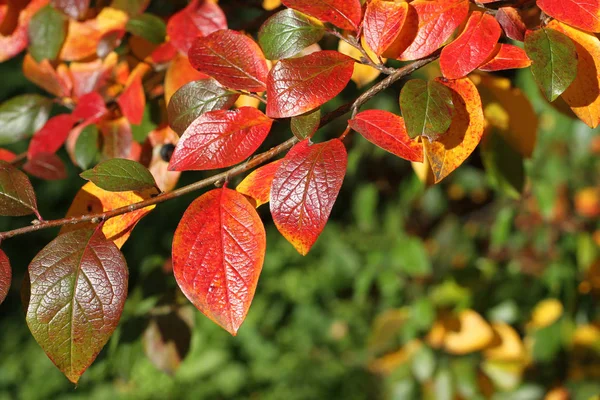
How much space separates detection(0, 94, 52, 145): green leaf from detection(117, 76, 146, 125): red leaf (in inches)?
6.2

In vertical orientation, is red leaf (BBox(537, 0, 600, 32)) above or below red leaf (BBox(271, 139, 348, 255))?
above

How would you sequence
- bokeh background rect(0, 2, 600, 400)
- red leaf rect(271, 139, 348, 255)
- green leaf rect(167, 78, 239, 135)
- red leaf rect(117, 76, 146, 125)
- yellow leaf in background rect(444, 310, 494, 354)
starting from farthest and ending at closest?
yellow leaf in background rect(444, 310, 494, 354)
bokeh background rect(0, 2, 600, 400)
red leaf rect(117, 76, 146, 125)
green leaf rect(167, 78, 239, 135)
red leaf rect(271, 139, 348, 255)

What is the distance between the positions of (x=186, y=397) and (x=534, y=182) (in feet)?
4.43

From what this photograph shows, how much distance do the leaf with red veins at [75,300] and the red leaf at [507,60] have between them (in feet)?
1.12

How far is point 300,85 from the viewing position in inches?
20.1

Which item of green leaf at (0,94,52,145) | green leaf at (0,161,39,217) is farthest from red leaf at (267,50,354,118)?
green leaf at (0,94,52,145)

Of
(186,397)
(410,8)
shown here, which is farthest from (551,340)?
(186,397)

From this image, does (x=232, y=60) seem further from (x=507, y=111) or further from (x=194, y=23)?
(x=507, y=111)

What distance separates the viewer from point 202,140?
1.71ft

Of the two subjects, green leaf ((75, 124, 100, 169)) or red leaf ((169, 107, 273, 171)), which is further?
green leaf ((75, 124, 100, 169))

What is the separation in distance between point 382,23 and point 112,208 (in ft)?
0.95

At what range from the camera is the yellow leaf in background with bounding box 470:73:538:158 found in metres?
0.79

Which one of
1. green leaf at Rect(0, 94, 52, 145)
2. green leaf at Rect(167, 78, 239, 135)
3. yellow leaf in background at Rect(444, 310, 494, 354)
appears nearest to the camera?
green leaf at Rect(167, 78, 239, 135)

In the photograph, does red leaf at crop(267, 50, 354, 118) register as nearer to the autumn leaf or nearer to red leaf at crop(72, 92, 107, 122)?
the autumn leaf
